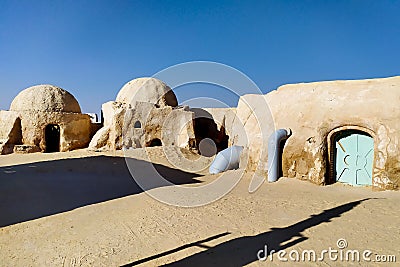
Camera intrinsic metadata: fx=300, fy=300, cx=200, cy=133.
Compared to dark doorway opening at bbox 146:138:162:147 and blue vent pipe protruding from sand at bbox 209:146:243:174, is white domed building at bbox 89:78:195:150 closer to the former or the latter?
dark doorway opening at bbox 146:138:162:147

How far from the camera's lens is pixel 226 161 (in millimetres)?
12484

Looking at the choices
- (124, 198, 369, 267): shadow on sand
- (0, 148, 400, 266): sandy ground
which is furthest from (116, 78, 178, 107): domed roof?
(124, 198, 369, 267): shadow on sand

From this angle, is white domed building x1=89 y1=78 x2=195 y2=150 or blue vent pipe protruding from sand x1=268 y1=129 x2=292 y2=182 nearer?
blue vent pipe protruding from sand x1=268 y1=129 x2=292 y2=182

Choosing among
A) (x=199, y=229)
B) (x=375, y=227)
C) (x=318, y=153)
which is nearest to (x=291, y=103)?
(x=318, y=153)

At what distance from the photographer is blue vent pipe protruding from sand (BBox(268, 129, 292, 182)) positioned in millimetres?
10289

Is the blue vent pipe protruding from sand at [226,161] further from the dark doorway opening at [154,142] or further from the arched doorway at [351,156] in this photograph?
the dark doorway opening at [154,142]

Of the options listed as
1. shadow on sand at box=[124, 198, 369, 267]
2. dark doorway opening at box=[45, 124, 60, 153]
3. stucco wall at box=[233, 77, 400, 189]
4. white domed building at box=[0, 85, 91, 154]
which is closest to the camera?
shadow on sand at box=[124, 198, 369, 267]

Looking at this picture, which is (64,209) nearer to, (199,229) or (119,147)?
(199,229)

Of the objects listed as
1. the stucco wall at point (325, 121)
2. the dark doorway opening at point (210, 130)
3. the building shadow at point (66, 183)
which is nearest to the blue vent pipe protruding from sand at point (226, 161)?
the stucco wall at point (325, 121)

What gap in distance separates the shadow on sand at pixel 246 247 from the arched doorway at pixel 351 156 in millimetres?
4314

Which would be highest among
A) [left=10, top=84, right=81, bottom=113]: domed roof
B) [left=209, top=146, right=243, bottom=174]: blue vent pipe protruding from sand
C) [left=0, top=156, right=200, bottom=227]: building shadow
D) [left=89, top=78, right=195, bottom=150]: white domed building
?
[left=10, top=84, right=81, bottom=113]: domed roof

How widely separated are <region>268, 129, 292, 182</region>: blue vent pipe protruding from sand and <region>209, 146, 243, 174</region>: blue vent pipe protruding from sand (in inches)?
91.9

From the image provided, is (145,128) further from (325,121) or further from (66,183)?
(325,121)

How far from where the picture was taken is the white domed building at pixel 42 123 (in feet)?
57.7
